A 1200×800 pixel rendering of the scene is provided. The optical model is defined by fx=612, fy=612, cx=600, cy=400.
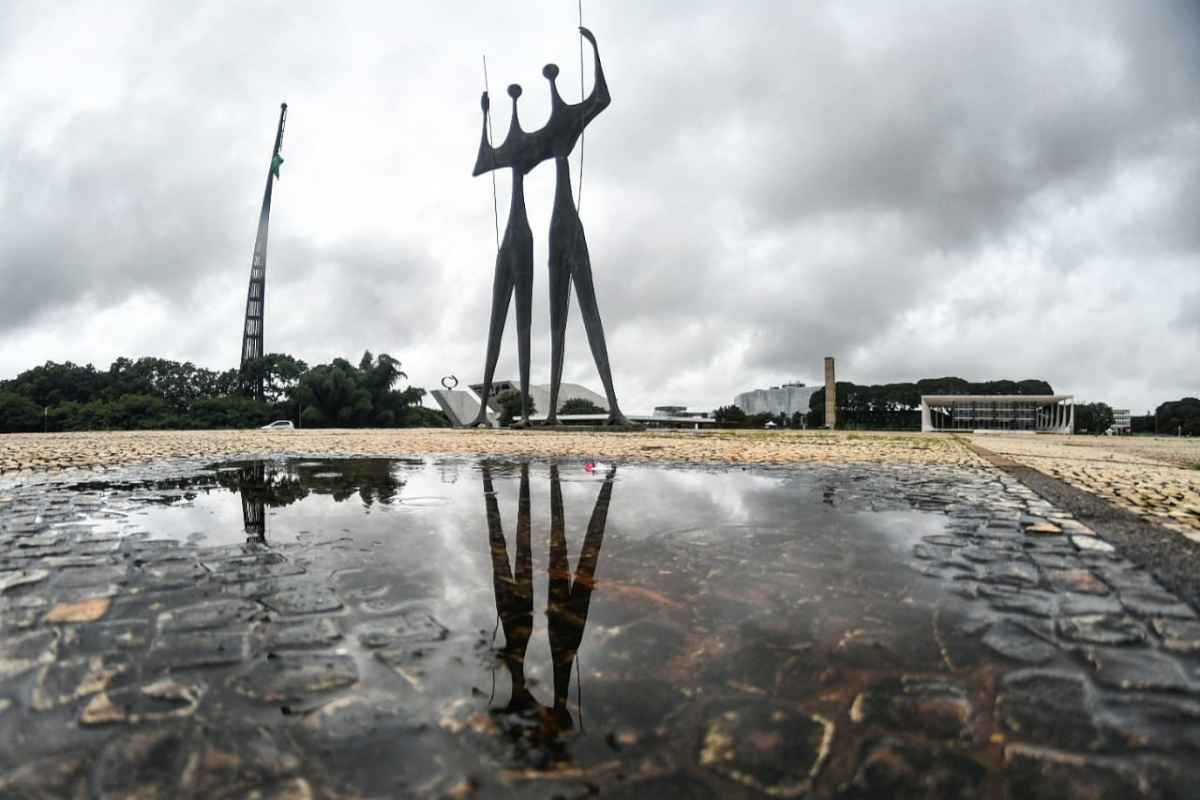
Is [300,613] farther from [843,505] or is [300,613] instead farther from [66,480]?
[66,480]

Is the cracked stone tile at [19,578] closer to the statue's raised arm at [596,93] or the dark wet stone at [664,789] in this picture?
the dark wet stone at [664,789]

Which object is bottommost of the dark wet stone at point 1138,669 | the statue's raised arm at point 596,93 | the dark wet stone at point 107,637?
the dark wet stone at point 107,637

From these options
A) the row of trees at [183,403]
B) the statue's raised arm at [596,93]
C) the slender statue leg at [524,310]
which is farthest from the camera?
the row of trees at [183,403]

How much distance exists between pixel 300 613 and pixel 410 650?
1.99 feet

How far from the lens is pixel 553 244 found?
19969 mm

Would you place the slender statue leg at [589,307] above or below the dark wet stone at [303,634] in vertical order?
above

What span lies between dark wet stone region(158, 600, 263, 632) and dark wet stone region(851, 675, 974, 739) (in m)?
2.05

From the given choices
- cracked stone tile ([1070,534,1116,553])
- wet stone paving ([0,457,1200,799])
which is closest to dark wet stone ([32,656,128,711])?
wet stone paving ([0,457,1200,799])

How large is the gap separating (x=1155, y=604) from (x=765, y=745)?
6.37 ft

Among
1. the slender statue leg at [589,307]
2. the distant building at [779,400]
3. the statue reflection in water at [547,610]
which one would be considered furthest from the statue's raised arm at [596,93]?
the distant building at [779,400]

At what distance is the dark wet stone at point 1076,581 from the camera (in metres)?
2.49

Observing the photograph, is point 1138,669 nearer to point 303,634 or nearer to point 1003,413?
point 303,634

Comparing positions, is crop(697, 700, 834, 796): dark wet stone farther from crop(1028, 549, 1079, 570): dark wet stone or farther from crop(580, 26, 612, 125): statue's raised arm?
crop(580, 26, 612, 125): statue's raised arm

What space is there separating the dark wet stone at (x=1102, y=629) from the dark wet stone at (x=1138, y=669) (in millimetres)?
83
